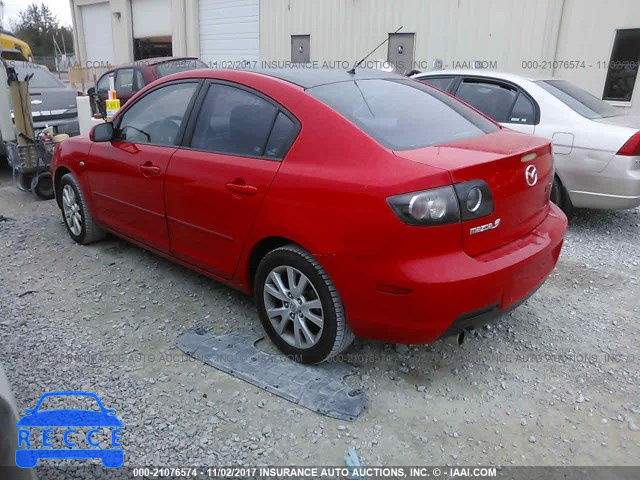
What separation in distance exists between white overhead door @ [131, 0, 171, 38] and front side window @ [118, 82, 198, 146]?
15.9 m

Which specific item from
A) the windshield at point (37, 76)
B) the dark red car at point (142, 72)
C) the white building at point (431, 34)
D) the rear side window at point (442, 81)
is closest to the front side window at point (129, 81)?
the dark red car at point (142, 72)

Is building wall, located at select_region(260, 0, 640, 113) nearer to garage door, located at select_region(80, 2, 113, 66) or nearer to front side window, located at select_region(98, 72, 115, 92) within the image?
front side window, located at select_region(98, 72, 115, 92)

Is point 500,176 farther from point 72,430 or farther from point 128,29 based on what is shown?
point 128,29

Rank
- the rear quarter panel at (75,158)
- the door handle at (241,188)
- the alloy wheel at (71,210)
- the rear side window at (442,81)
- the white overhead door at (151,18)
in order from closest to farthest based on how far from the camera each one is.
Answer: the door handle at (241,188)
the rear quarter panel at (75,158)
the alloy wheel at (71,210)
the rear side window at (442,81)
the white overhead door at (151,18)

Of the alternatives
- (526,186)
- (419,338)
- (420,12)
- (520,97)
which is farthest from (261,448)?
(420,12)

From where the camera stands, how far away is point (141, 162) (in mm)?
3695

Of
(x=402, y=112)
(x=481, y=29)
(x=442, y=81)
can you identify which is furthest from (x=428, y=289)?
(x=481, y=29)

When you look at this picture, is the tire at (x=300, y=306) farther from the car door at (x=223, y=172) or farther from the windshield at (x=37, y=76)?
the windshield at (x=37, y=76)

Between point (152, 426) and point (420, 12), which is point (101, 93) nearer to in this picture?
point (420, 12)

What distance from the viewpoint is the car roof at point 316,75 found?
121 inches

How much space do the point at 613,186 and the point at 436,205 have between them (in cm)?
333

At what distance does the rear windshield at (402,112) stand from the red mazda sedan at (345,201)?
13mm

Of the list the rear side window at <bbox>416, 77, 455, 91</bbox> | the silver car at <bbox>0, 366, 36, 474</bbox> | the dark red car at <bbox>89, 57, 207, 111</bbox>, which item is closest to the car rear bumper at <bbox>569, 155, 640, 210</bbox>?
the rear side window at <bbox>416, 77, 455, 91</bbox>

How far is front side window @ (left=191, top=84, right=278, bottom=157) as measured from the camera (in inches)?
119
